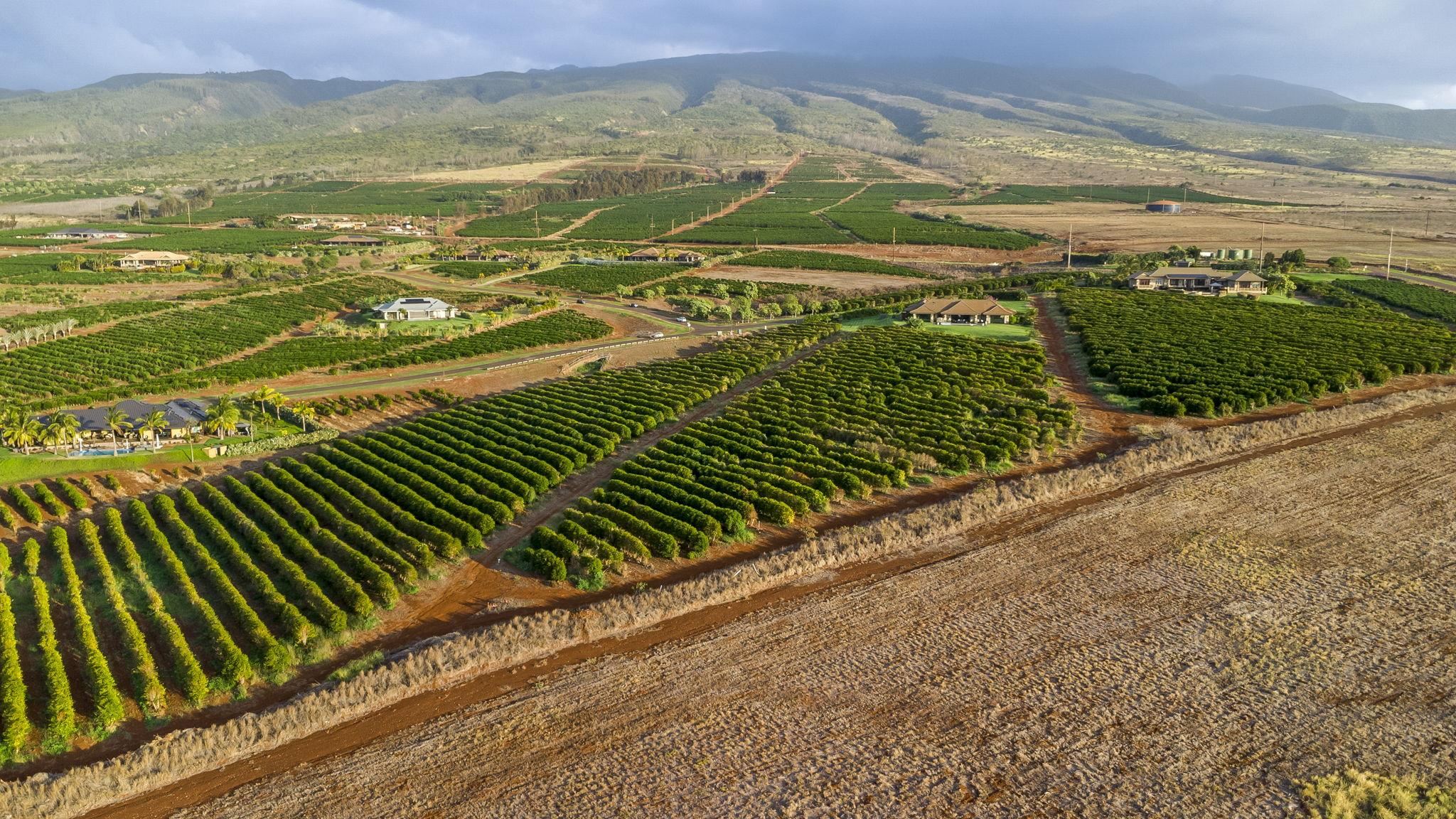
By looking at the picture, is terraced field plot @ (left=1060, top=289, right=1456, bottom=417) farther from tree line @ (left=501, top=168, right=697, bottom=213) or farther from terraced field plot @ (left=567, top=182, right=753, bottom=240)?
tree line @ (left=501, top=168, right=697, bottom=213)

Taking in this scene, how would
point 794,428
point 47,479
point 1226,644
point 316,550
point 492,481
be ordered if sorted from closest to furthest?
point 1226,644 → point 316,550 → point 492,481 → point 47,479 → point 794,428

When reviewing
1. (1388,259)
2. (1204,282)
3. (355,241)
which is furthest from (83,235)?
(1388,259)

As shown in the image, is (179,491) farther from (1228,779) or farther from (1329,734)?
(1329,734)

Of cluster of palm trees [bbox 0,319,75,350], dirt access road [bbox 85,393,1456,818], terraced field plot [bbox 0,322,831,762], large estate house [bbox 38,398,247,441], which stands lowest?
dirt access road [bbox 85,393,1456,818]

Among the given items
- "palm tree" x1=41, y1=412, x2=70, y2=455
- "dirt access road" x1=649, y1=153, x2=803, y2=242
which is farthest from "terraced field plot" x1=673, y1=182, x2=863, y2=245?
"palm tree" x1=41, y1=412, x2=70, y2=455

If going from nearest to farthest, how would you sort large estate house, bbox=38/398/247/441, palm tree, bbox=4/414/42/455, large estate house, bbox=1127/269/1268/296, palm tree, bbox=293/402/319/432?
palm tree, bbox=4/414/42/455 < large estate house, bbox=38/398/247/441 < palm tree, bbox=293/402/319/432 < large estate house, bbox=1127/269/1268/296

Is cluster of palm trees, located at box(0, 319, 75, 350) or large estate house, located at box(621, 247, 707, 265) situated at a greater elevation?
large estate house, located at box(621, 247, 707, 265)

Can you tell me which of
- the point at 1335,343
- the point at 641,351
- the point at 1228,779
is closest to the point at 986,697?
the point at 1228,779

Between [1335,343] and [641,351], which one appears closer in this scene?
[1335,343]
